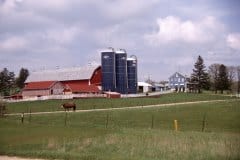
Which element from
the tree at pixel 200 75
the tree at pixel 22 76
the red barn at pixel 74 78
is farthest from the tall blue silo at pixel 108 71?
the tree at pixel 22 76

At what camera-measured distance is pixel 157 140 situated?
25078mm

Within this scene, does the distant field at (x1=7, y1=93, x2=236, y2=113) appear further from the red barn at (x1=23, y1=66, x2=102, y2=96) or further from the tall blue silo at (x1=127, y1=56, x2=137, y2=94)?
the tall blue silo at (x1=127, y1=56, x2=137, y2=94)

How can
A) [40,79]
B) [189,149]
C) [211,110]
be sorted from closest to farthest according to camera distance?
[189,149]
[211,110]
[40,79]

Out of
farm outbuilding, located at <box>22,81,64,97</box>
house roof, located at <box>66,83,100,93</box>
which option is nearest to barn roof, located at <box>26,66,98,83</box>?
house roof, located at <box>66,83,100,93</box>

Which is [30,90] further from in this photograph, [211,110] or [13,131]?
[13,131]

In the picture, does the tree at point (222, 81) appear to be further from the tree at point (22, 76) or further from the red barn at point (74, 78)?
the tree at point (22, 76)

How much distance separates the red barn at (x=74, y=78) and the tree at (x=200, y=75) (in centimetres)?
2850

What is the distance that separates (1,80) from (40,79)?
1581 centimetres

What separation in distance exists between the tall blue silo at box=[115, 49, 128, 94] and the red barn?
4833mm

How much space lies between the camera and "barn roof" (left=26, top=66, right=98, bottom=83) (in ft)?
404

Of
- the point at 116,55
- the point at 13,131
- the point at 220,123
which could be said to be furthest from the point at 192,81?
the point at 13,131

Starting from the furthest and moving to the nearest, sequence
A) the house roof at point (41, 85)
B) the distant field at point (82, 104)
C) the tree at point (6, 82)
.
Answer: the tree at point (6, 82), the house roof at point (41, 85), the distant field at point (82, 104)

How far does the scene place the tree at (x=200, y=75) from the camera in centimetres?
13175

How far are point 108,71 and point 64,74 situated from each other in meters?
15.4
